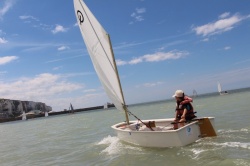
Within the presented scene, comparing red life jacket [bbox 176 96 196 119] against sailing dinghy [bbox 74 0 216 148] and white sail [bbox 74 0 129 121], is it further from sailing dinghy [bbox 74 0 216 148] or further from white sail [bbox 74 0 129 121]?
white sail [bbox 74 0 129 121]

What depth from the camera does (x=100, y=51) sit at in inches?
523

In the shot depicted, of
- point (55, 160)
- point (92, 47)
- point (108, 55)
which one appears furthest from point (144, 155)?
point (92, 47)

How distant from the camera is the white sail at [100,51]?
13.0 metres

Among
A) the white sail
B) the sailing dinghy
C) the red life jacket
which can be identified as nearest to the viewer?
the sailing dinghy

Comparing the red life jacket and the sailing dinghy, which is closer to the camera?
the sailing dinghy

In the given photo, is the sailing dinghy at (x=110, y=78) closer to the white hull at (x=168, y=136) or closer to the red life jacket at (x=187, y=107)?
the white hull at (x=168, y=136)

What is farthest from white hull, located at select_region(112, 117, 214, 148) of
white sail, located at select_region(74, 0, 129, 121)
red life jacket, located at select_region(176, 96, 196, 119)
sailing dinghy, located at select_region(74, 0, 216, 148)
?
white sail, located at select_region(74, 0, 129, 121)

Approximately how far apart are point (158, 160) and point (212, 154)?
5.32 ft

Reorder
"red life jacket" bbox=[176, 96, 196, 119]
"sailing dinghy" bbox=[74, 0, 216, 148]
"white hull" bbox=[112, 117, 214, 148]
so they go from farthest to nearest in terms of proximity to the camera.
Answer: "red life jacket" bbox=[176, 96, 196, 119] < "sailing dinghy" bbox=[74, 0, 216, 148] < "white hull" bbox=[112, 117, 214, 148]

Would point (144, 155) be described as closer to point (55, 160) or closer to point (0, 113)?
point (55, 160)

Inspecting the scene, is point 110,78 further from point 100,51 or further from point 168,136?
point 168,136

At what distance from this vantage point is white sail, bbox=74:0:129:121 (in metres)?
13.0

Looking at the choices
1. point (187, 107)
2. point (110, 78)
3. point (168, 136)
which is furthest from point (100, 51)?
point (168, 136)

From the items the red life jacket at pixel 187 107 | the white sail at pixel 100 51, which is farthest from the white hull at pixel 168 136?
the white sail at pixel 100 51
